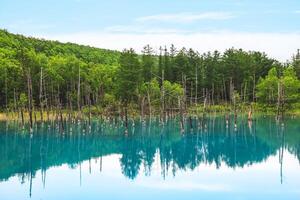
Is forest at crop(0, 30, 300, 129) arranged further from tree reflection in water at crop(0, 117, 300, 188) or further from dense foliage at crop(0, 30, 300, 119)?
tree reflection in water at crop(0, 117, 300, 188)

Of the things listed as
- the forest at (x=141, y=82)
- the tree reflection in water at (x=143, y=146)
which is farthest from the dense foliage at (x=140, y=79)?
the tree reflection in water at (x=143, y=146)

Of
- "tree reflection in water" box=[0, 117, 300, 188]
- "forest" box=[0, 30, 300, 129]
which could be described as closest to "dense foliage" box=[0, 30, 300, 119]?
"forest" box=[0, 30, 300, 129]

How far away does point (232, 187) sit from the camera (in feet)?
86.6

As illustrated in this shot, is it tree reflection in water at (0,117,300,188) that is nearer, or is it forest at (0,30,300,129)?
tree reflection in water at (0,117,300,188)

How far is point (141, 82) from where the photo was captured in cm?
7962

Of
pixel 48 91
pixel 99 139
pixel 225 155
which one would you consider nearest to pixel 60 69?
pixel 48 91

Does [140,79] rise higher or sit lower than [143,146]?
higher

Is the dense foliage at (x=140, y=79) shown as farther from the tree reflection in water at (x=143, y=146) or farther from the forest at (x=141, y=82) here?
the tree reflection in water at (x=143, y=146)

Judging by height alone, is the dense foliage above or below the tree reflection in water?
above

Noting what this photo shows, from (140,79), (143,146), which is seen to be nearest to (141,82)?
(140,79)

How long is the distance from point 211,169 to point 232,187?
243 inches

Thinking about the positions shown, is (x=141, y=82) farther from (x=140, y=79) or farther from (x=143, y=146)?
(x=143, y=146)

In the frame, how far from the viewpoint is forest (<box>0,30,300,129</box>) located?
7250cm

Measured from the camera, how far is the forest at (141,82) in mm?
72500
